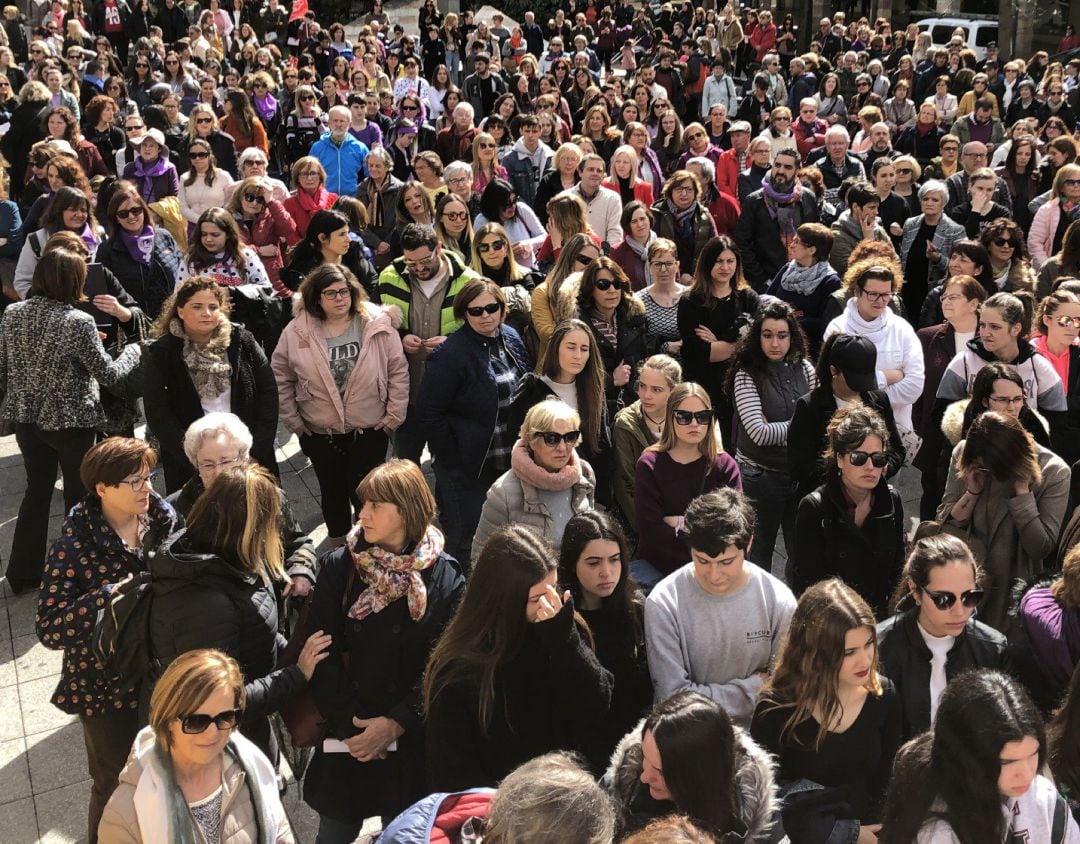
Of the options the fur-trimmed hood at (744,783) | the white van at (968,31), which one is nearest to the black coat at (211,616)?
the fur-trimmed hood at (744,783)

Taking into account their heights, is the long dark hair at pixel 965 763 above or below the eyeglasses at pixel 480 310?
below

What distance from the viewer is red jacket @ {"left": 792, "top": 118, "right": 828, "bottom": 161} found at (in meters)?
12.6

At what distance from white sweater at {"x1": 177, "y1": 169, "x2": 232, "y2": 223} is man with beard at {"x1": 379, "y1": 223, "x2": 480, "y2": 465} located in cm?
301

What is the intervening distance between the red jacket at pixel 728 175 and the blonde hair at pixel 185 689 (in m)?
8.29

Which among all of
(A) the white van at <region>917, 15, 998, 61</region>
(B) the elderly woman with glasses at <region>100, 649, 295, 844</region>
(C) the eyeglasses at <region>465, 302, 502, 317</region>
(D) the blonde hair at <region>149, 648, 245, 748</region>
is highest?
(C) the eyeglasses at <region>465, 302, 502, 317</region>

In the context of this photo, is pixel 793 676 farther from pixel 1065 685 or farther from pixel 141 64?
pixel 141 64

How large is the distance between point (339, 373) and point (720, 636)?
2942 millimetres

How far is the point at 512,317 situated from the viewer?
7.05 metres

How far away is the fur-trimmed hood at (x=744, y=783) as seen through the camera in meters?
3.17

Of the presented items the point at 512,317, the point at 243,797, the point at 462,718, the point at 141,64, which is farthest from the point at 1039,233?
the point at 141,64

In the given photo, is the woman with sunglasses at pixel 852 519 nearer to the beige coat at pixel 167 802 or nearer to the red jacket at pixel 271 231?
the beige coat at pixel 167 802

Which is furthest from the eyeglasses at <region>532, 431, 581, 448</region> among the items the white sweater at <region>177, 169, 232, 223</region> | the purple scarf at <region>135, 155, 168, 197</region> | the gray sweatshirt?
the purple scarf at <region>135, 155, 168, 197</region>

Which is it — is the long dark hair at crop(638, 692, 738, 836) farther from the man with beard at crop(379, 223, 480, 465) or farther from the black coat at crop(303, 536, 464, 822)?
the man with beard at crop(379, 223, 480, 465)

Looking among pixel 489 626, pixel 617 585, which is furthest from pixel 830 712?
pixel 489 626
